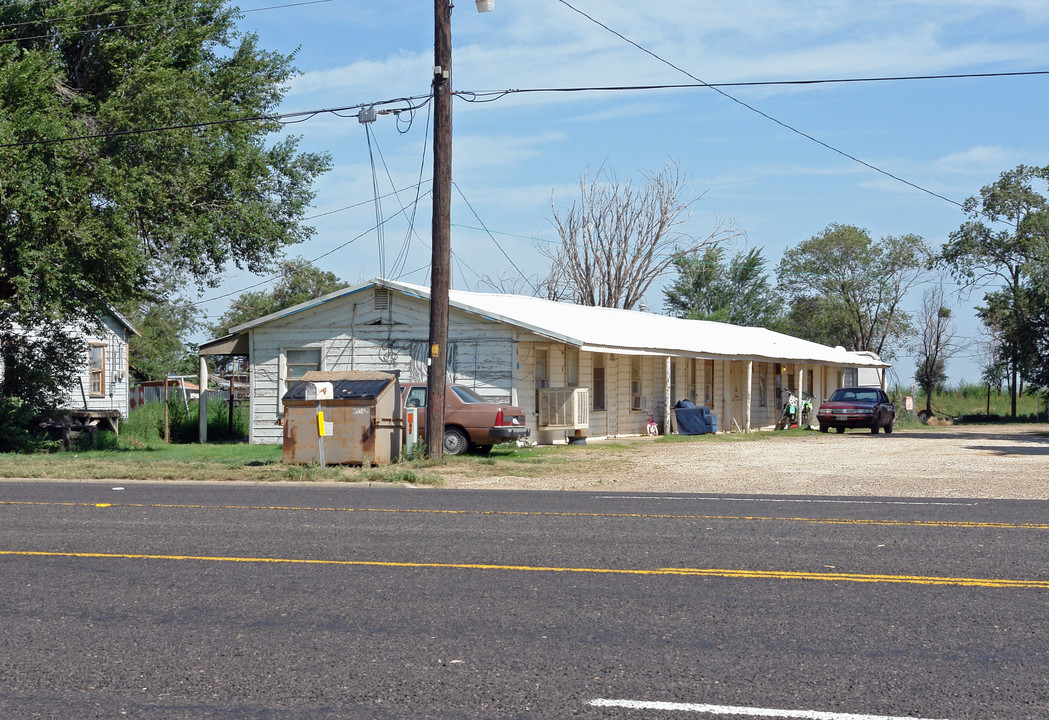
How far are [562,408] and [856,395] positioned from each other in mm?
13611

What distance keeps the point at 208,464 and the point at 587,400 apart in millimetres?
11043

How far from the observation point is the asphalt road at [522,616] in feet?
17.1

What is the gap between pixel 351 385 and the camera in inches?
763

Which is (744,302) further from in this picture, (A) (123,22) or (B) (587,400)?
(A) (123,22)

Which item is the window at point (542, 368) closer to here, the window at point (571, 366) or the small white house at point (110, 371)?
the window at point (571, 366)

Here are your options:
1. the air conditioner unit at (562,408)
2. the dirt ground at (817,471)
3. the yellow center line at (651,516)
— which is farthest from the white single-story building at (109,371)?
the yellow center line at (651,516)

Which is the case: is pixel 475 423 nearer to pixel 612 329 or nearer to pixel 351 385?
pixel 351 385

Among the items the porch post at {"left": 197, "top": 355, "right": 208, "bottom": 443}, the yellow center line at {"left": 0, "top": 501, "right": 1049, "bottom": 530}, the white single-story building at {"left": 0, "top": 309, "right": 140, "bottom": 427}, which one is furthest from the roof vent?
the yellow center line at {"left": 0, "top": 501, "right": 1049, "bottom": 530}

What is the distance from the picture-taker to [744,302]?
65812 mm

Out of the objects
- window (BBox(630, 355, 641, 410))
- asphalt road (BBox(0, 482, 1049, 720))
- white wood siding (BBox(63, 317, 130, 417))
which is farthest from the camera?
white wood siding (BBox(63, 317, 130, 417))

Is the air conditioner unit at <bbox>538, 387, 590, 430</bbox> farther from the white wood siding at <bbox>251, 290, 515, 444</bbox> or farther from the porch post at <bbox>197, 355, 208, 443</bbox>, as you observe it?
the porch post at <bbox>197, 355, 208, 443</bbox>

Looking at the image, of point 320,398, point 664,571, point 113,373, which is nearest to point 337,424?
point 320,398

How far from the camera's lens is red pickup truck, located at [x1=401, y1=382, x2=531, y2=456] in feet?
73.7

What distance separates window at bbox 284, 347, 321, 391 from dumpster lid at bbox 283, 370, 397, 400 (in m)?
9.48
